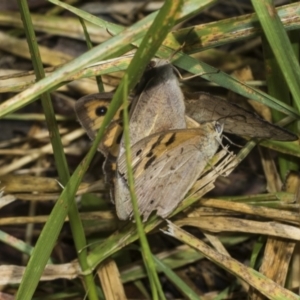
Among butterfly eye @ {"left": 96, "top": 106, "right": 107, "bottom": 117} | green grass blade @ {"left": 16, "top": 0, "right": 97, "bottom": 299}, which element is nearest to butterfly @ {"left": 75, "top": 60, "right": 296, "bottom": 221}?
butterfly eye @ {"left": 96, "top": 106, "right": 107, "bottom": 117}

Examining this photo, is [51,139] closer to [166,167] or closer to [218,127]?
[166,167]

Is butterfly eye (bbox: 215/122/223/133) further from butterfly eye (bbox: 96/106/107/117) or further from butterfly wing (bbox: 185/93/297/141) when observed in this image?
butterfly eye (bbox: 96/106/107/117)

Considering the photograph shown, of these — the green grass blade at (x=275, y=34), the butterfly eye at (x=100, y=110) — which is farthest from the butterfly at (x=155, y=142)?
the green grass blade at (x=275, y=34)

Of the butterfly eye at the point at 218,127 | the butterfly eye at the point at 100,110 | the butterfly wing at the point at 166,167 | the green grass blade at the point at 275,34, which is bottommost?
the butterfly wing at the point at 166,167

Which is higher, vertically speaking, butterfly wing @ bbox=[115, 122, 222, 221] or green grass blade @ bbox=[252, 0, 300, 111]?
green grass blade @ bbox=[252, 0, 300, 111]

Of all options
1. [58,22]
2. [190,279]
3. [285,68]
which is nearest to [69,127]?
[58,22]

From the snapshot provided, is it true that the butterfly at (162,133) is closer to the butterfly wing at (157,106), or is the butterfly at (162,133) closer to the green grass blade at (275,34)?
the butterfly wing at (157,106)

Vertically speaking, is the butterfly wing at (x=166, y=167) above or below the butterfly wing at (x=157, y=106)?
below
